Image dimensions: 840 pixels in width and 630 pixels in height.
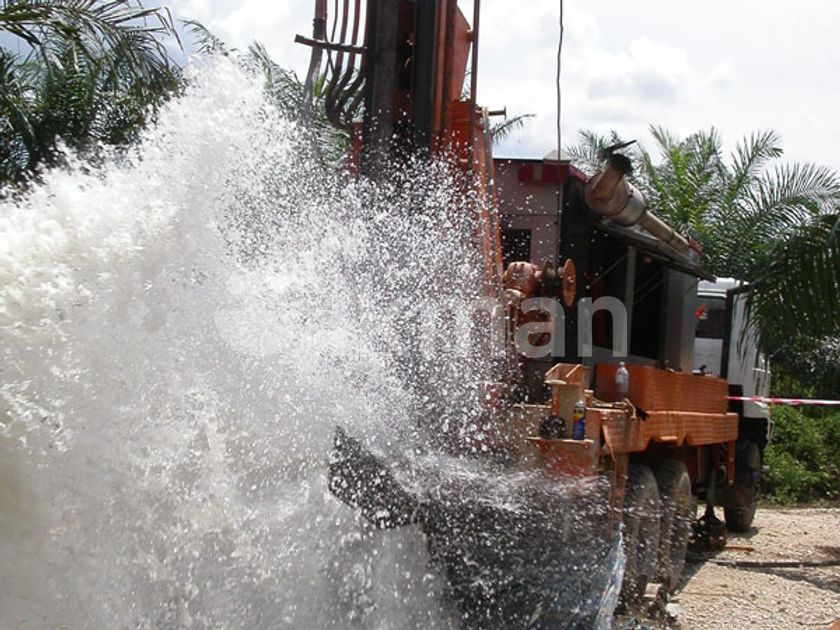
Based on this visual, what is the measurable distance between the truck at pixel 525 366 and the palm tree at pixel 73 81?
3.01 meters

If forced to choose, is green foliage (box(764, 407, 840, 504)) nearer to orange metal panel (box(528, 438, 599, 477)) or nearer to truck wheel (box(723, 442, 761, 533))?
truck wheel (box(723, 442, 761, 533))

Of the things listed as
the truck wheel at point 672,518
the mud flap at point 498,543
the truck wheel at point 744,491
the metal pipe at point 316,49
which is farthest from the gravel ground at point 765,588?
the metal pipe at point 316,49

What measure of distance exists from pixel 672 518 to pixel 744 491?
5.14 m

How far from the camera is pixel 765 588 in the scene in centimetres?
941

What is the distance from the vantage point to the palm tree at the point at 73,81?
26.8 ft

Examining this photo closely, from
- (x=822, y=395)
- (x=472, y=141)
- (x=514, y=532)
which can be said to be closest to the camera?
(x=514, y=532)

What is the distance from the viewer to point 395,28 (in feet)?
19.4

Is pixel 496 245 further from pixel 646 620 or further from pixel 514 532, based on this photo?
pixel 646 620

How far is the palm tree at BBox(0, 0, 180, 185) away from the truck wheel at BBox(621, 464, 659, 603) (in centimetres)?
448

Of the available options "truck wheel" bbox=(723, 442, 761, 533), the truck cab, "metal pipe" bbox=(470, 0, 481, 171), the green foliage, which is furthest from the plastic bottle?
the green foliage

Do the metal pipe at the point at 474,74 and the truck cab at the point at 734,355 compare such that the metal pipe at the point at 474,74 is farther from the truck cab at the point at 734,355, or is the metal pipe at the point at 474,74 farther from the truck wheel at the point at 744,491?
the truck wheel at the point at 744,491

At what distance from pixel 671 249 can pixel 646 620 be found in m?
2.87

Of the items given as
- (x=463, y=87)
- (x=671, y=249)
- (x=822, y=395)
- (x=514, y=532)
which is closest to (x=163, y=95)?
(x=463, y=87)

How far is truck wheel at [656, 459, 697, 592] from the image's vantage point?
782 cm
